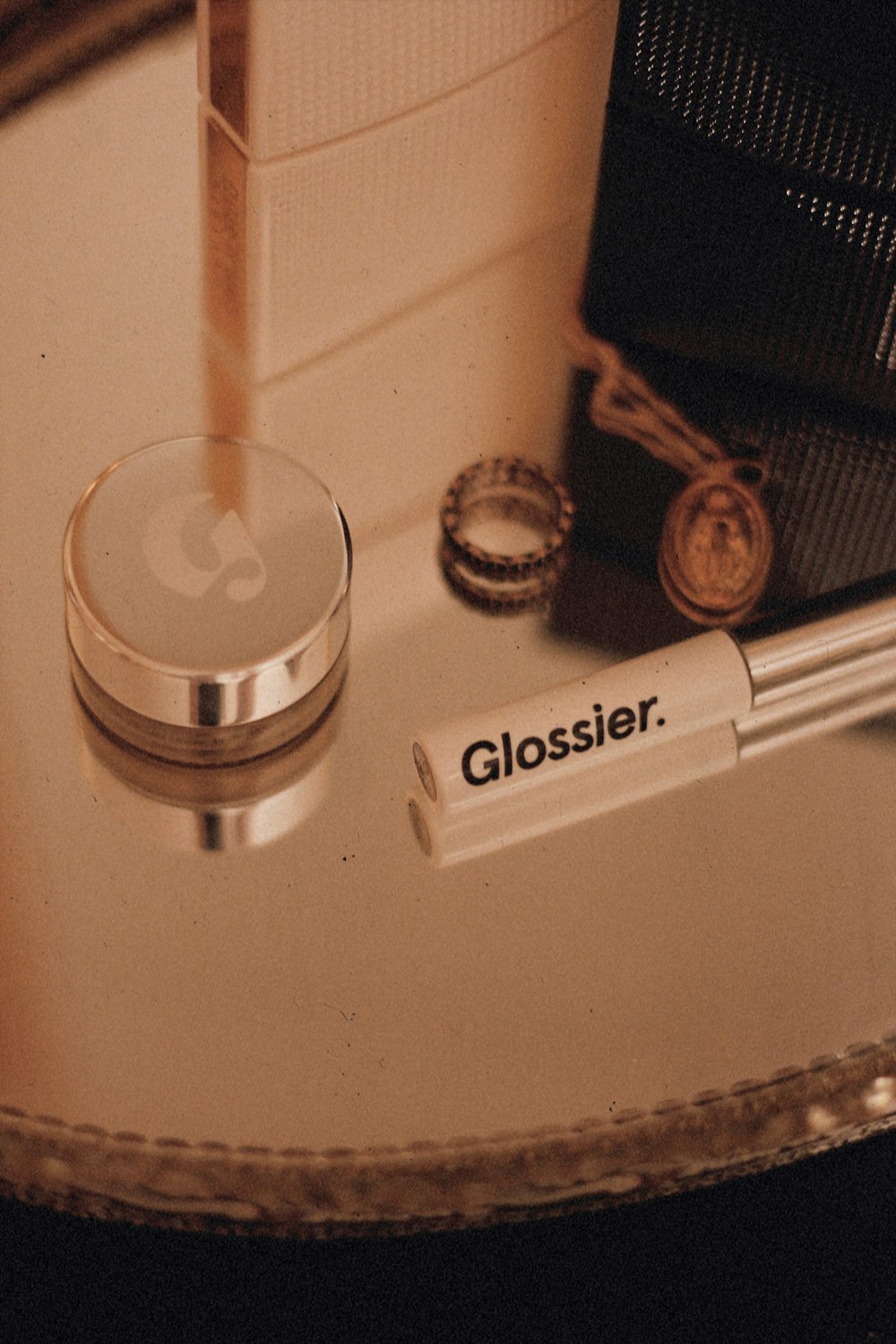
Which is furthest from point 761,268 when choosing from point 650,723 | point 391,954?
point 391,954

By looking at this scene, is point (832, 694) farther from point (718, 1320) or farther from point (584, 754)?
point (718, 1320)

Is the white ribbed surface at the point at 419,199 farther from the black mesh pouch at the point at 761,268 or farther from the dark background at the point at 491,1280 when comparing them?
the dark background at the point at 491,1280

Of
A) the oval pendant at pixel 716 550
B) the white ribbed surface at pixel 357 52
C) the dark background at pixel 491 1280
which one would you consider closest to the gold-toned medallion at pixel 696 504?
the oval pendant at pixel 716 550

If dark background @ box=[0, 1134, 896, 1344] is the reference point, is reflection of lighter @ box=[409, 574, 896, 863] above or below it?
above

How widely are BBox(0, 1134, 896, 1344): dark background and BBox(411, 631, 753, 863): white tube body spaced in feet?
0.76

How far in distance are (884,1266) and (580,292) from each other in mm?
462

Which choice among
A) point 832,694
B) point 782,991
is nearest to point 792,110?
point 832,694

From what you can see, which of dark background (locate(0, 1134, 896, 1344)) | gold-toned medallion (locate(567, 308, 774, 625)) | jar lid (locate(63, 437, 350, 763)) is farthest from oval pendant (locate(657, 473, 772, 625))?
dark background (locate(0, 1134, 896, 1344))

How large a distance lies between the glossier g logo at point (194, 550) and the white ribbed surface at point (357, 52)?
0.16 meters

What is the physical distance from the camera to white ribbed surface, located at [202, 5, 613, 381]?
2.27ft

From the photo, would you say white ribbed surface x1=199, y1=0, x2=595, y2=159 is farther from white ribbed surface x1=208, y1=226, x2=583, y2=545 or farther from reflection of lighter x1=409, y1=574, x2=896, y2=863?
reflection of lighter x1=409, y1=574, x2=896, y2=863

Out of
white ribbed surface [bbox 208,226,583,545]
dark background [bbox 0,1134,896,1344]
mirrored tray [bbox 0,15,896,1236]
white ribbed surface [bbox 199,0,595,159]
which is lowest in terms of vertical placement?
dark background [bbox 0,1134,896,1344]

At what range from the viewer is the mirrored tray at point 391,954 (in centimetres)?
54

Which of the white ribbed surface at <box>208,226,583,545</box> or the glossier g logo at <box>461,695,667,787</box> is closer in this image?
the glossier g logo at <box>461,695,667,787</box>
